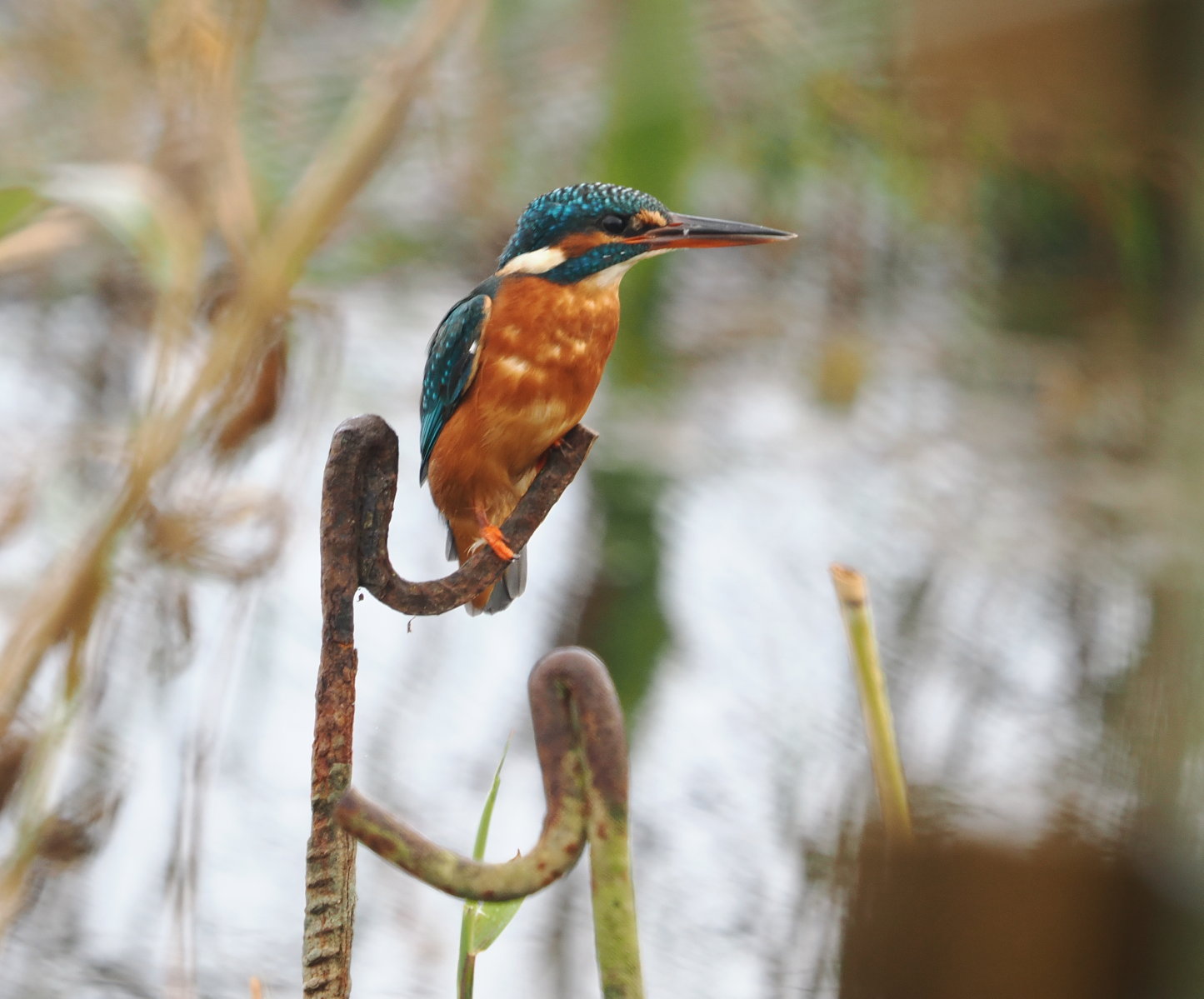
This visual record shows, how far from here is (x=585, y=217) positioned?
79 centimetres

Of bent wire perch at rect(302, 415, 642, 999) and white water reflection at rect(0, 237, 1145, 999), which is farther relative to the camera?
white water reflection at rect(0, 237, 1145, 999)

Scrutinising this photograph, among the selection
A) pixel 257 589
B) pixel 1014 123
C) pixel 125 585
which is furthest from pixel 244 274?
pixel 1014 123

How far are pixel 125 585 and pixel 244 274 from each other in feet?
1.70

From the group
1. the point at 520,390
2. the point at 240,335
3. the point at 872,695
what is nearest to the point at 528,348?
the point at 520,390

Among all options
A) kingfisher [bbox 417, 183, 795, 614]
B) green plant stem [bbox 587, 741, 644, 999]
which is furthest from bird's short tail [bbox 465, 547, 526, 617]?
green plant stem [bbox 587, 741, 644, 999]

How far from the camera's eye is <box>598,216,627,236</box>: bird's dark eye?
770 mm

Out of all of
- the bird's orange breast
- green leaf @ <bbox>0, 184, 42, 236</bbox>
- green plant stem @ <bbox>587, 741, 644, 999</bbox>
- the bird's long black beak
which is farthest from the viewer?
green leaf @ <bbox>0, 184, 42, 236</bbox>

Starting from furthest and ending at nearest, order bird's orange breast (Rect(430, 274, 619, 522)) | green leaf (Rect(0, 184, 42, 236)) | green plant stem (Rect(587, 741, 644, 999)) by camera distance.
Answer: green leaf (Rect(0, 184, 42, 236))
bird's orange breast (Rect(430, 274, 619, 522))
green plant stem (Rect(587, 741, 644, 999))

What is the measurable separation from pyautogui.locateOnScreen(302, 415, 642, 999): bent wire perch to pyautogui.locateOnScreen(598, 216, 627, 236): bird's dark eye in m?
0.38

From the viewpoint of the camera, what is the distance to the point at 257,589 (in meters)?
1.25

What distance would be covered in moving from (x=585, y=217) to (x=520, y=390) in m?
0.13

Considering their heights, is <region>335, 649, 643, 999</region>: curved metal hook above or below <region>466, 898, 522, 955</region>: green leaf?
above

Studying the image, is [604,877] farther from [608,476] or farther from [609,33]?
[609,33]

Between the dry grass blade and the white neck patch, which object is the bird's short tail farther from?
the dry grass blade
